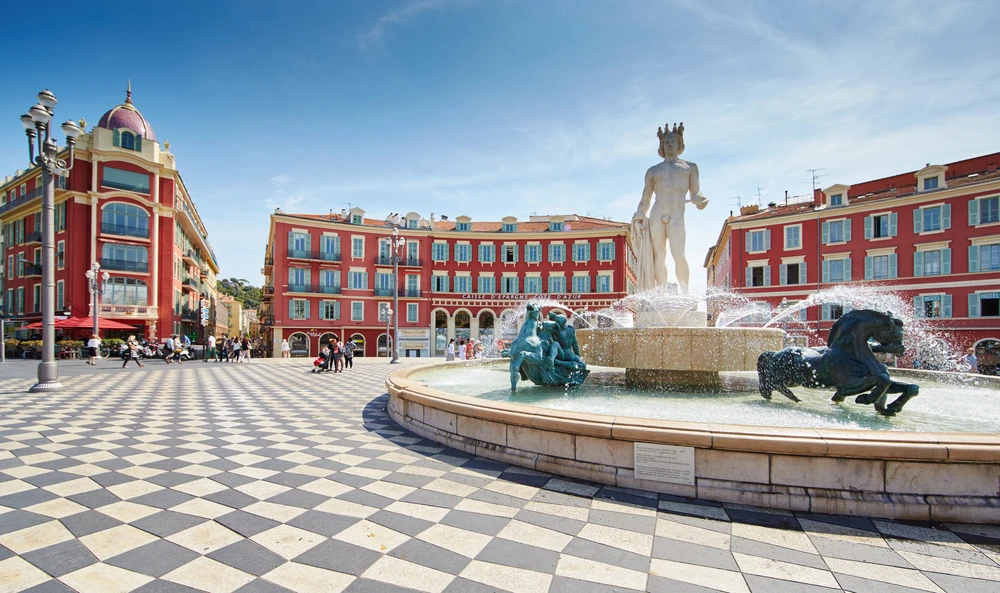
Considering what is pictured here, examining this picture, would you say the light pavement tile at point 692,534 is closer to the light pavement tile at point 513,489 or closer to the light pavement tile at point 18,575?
the light pavement tile at point 513,489

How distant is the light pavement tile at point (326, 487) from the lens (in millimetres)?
4129

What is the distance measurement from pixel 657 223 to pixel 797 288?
30.1 metres

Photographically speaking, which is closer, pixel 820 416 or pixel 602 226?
pixel 820 416

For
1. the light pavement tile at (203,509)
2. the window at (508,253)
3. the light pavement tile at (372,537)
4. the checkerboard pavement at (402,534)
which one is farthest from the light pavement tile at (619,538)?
the window at (508,253)

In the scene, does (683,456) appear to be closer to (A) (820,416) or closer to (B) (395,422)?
(A) (820,416)

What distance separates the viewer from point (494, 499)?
392 cm

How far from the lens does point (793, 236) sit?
111 feet

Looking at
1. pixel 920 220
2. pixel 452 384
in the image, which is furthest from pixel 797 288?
pixel 452 384

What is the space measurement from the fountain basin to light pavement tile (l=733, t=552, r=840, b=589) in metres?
0.89

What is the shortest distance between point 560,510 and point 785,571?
1521 millimetres

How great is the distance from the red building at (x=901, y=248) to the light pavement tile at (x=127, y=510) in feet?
101

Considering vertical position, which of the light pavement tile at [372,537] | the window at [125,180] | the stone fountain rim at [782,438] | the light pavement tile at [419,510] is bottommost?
the light pavement tile at [419,510]

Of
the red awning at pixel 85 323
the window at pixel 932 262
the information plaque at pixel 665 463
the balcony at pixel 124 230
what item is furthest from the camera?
the balcony at pixel 124 230

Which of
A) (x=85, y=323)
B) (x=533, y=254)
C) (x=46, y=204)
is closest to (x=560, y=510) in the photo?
(x=46, y=204)
